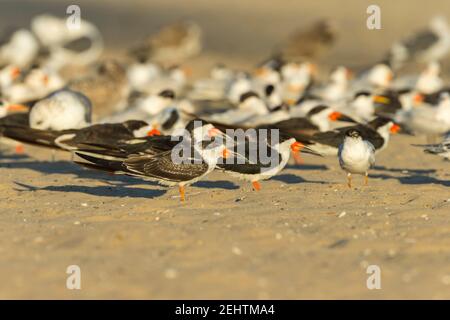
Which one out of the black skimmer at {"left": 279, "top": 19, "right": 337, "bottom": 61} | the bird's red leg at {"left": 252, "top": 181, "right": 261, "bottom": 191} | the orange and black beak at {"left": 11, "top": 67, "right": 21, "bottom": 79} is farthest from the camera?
the black skimmer at {"left": 279, "top": 19, "right": 337, "bottom": 61}

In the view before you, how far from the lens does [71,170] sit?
1025 centimetres

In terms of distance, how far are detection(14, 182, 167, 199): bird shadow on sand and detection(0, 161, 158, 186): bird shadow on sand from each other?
13.5 inches

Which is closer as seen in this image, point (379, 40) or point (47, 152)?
point (47, 152)

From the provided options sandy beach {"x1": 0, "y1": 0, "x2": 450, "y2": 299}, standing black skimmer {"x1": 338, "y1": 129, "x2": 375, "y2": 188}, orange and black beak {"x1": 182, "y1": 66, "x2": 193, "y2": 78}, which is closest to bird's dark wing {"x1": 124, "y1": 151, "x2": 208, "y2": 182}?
sandy beach {"x1": 0, "y1": 0, "x2": 450, "y2": 299}

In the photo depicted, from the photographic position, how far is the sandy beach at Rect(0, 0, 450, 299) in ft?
17.9

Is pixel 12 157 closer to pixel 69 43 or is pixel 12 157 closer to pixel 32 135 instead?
pixel 32 135

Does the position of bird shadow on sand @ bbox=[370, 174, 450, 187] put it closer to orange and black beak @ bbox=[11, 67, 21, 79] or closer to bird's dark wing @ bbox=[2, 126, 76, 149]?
bird's dark wing @ bbox=[2, 126, 76, 149]

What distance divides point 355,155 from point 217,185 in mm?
1425

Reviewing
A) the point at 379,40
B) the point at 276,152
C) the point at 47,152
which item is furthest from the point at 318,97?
the point at 379,40

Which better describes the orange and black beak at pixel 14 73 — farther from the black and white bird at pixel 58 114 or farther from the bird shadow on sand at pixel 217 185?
the bird shadow on sand at pixel 217 185

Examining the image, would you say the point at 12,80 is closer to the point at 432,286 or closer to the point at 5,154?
the point at 5,154

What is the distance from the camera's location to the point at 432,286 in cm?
541

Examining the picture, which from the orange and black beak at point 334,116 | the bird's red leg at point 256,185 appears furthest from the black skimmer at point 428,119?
the bird's red leg at point 256,185
